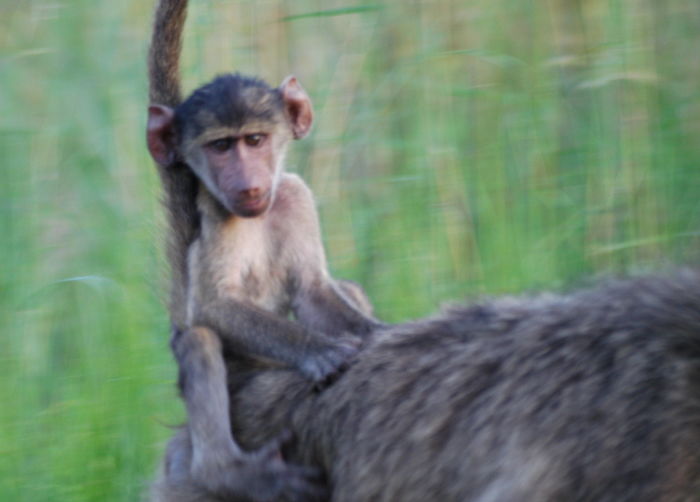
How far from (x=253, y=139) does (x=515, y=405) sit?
1.55 metres

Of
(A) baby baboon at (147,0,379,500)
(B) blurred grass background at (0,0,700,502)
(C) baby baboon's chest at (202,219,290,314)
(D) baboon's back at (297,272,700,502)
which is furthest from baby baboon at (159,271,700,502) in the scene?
(B) blurred grass background at (0,0,700,502)

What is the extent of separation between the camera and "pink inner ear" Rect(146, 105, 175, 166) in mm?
4348

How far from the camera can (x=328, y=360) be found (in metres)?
3.68

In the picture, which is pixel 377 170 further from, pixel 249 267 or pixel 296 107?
pixel 249 267

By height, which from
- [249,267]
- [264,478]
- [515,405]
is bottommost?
[264,478]

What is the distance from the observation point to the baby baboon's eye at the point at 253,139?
4359 mm

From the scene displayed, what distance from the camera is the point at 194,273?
4.20 metres

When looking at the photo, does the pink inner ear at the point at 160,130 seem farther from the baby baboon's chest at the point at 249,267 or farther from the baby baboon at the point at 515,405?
the baby baboon at the point at 515,405

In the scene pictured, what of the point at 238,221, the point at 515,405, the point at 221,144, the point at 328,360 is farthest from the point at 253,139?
the point at 515,405

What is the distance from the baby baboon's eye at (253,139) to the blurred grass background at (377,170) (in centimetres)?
83

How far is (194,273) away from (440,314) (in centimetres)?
91

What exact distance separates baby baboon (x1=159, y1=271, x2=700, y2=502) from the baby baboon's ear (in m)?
1.07

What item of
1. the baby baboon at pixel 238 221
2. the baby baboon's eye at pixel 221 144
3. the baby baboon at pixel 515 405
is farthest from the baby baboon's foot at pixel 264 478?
the baby baboon's eye at pixel 221 144

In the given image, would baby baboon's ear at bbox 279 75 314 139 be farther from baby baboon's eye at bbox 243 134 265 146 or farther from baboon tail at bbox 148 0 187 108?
baboon tail at bbox 148 0 187 108
